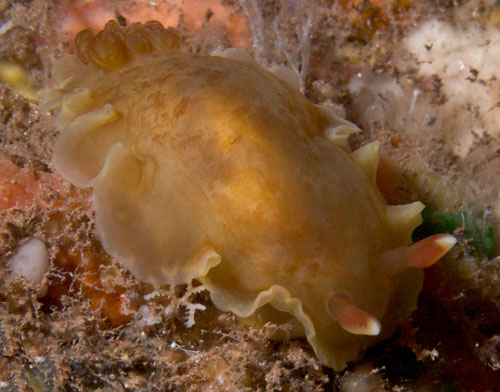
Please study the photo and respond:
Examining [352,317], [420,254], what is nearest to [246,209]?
[352,317]

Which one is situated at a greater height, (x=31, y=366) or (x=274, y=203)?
(x=274, y=203)

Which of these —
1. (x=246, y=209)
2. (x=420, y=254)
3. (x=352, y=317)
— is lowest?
(x=352, y=317)

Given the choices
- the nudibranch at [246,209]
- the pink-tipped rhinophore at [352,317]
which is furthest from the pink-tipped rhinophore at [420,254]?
the pink-tipped rhinophore at [352,317]

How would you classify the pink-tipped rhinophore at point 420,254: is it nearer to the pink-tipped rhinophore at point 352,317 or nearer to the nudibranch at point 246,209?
the nudibranch at point 246,209

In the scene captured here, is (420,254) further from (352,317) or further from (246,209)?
(246,209)

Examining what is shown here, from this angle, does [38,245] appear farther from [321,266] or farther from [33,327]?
[321,266]

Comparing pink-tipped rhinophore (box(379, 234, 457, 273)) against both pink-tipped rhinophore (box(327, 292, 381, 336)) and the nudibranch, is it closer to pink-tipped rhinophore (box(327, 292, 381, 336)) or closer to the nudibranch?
the nudibranch

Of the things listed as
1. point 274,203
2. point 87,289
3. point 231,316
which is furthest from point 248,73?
point 87,289

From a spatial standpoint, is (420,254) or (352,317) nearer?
(352,317)
